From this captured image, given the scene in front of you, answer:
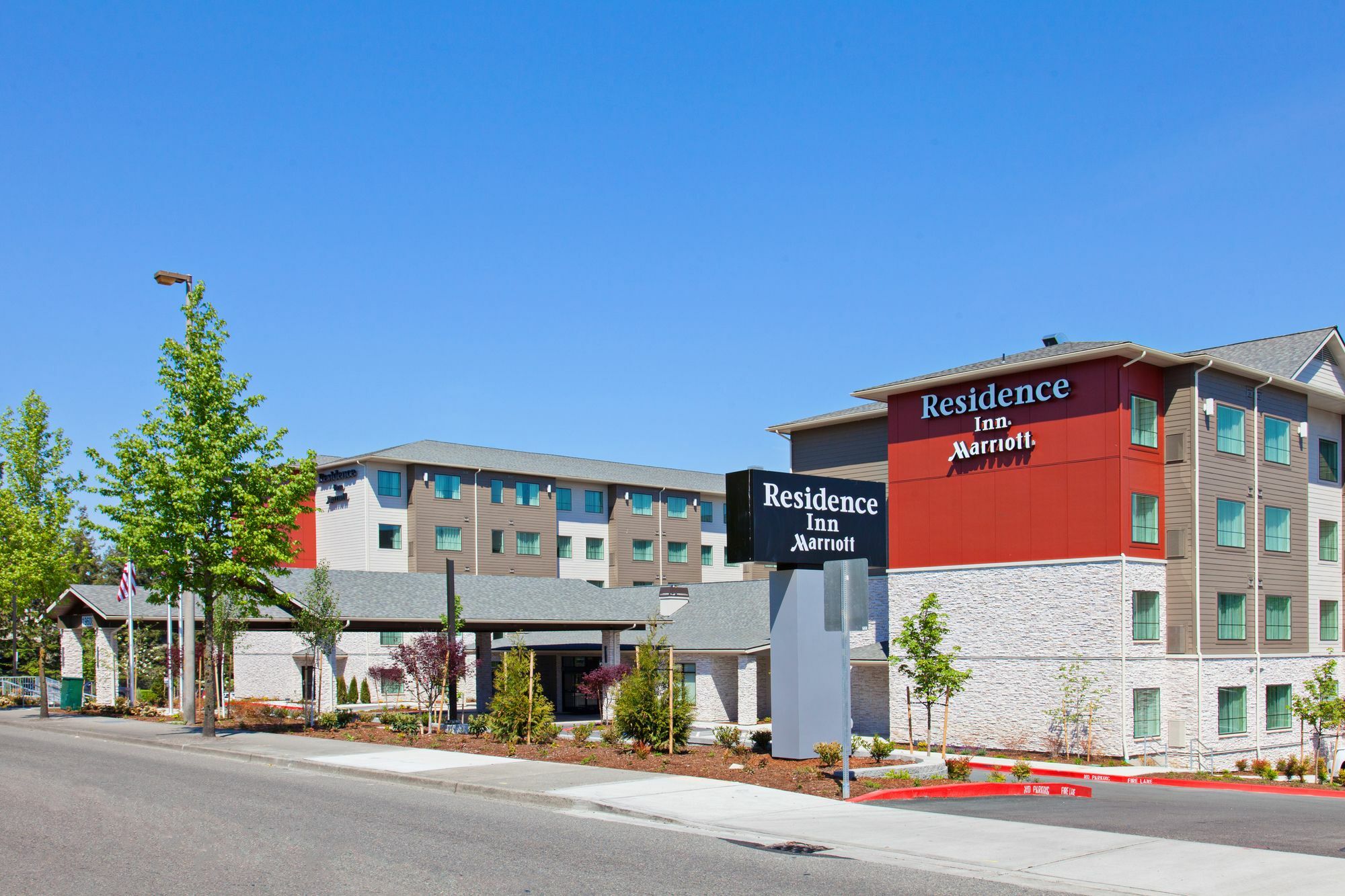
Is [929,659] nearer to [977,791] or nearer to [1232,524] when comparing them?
[977,791]

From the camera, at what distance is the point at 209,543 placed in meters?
26.9

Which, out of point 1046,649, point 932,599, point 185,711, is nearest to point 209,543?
point 185,711

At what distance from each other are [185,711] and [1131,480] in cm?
2545

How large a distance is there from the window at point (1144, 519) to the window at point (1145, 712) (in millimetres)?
3980

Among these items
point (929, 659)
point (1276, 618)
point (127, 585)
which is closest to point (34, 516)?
point (127, 585)

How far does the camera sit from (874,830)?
13.4 metres

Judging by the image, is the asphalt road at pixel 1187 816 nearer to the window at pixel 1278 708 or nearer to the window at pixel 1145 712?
the window at pixel 1145 712

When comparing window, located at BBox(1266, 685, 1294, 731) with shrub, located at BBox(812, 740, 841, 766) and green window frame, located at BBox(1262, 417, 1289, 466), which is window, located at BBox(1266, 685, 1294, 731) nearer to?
green window frame, located at BBox(1262, 417, 1289, 466)

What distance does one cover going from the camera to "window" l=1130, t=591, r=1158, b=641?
104ft

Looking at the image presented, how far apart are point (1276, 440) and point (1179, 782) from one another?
14.1 m

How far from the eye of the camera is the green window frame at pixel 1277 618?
35281 mm

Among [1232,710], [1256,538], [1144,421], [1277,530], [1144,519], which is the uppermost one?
[1144,421]

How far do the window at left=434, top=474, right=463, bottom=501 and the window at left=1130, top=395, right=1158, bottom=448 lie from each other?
41.1 metres

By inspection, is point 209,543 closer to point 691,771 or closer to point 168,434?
point 168,434
